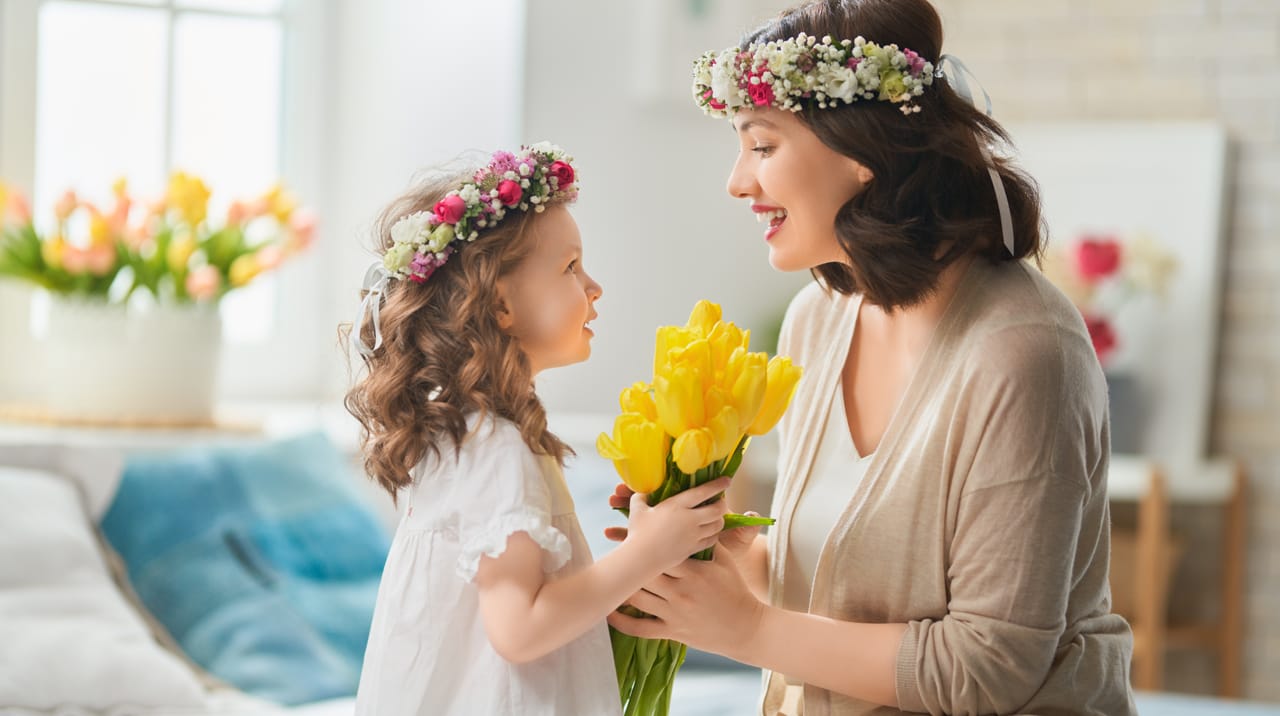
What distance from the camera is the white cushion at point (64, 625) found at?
221cm

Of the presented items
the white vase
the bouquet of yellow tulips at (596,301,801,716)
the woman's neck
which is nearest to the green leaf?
the bouquet of yellow tulips at (596,301,801,716)

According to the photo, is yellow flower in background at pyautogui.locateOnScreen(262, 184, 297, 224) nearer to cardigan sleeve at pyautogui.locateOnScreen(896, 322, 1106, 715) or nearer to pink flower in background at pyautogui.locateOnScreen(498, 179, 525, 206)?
pink flower in background at pyautogui.locateOnScreen(498, 179, 525, 206)

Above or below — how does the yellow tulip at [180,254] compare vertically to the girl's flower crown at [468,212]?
below

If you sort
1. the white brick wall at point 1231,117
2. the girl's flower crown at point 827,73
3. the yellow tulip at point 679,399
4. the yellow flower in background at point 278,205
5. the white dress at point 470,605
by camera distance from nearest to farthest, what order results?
the yellow tulip at point 679,399
the white dress at point 470,605
the girl's flower crown at point 827,73
the yellow flower in background at point 278,205
the white brick wall at point 1231,117

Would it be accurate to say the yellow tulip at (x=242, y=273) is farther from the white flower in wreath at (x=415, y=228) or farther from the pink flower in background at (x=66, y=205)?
the white flower in wreath at (x=415, y=228)

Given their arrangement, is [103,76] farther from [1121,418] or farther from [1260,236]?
[1260,236]

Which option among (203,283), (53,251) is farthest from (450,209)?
(53,251)

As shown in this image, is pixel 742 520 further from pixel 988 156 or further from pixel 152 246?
pixel 152 246

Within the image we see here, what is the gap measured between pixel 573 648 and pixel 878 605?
37 cm

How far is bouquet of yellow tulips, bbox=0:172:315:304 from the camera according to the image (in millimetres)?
3104

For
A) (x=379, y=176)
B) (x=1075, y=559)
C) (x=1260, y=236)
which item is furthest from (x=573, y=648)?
(x=1260, y=236)

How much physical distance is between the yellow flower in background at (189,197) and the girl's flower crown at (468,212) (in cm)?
183

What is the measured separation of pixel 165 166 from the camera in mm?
3836

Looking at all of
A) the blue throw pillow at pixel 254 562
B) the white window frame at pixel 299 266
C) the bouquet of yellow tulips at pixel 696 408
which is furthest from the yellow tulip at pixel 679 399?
the white window frame at pixel 299 266
